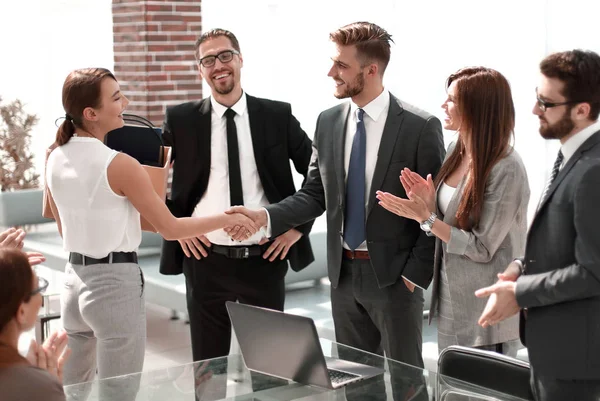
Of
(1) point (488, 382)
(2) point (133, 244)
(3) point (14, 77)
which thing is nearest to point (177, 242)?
(2) point (133, 244)

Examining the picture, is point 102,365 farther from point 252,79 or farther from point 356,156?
point 252,79

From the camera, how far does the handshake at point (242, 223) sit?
374 cm

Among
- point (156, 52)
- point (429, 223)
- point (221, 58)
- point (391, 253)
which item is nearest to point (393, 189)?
point (391, 253)

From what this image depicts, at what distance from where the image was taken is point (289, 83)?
780 centimetres

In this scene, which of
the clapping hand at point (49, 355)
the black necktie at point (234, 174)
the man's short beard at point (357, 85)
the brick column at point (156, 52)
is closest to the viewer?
the clapping hand at point (49, 355)

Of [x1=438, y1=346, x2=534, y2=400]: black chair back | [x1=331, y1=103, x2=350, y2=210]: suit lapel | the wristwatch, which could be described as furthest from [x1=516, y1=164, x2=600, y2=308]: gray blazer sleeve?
[x1=331, y1=103, x2=350, y2=210]: suit lapel

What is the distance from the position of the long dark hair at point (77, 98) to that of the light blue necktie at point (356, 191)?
41.6 inches

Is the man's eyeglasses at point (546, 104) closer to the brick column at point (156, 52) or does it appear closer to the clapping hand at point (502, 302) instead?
the clapping hand at point (502, 302)

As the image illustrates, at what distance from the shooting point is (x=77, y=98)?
327 centimetres

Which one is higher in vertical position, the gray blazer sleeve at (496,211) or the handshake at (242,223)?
the gray blazer sleeve at (496,211)

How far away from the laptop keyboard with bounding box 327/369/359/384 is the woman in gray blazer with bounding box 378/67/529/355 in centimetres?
58

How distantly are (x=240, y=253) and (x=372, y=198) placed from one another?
0.73 meters

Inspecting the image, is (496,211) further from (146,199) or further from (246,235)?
(146,199)

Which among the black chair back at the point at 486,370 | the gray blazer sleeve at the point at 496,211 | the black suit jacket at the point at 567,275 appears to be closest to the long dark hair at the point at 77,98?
the gray blazer sleeve at the point at 496,211
